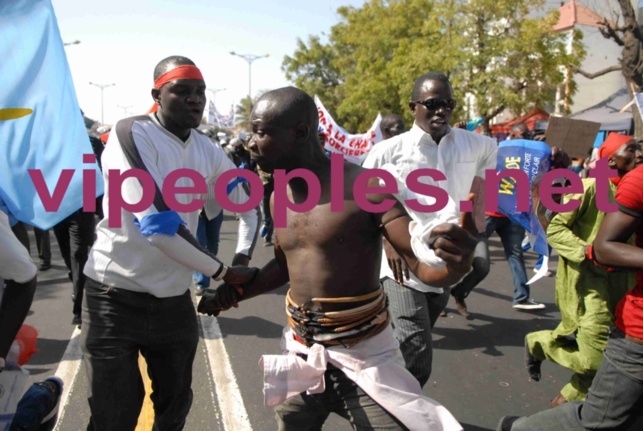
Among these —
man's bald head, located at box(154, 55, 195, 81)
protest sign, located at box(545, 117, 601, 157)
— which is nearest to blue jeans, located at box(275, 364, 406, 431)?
man's bald head, located at box(154, 55, 195, 81)

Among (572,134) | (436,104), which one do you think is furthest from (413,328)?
(572,134)

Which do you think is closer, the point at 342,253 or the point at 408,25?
the point at 342,253

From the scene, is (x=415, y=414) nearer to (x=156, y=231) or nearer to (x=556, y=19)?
(x=156, y=231)

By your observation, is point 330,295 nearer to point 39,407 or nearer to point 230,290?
point 230,290

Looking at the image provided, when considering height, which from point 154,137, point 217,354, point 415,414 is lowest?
point 217,354

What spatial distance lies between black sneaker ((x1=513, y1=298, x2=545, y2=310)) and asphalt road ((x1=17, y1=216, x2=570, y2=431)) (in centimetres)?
8

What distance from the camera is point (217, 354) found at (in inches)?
187

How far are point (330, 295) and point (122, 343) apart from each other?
104cm

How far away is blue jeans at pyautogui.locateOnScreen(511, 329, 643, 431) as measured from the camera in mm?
2570

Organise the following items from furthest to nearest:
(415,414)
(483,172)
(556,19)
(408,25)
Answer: (408,25) → (556,19) → (483,172) → (415,414)

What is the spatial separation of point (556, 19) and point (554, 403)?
66.0 feet

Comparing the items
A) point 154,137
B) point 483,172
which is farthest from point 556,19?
point 154,137

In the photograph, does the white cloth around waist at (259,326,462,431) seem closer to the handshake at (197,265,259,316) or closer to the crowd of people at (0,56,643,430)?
the crowd of people at (0,56,643,430)

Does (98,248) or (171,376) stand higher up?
(98,248)
